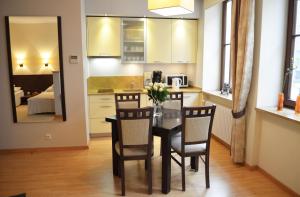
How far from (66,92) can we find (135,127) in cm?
189

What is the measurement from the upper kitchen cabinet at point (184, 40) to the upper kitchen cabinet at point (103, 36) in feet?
3.70

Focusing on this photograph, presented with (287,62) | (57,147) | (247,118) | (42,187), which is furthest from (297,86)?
(57,147)

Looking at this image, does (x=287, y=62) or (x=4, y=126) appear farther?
(x=4, y=126)

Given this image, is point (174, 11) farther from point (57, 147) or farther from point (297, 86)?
point (57, 147)

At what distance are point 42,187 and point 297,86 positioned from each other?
11.2 feet

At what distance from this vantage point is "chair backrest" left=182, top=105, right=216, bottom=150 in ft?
9.07

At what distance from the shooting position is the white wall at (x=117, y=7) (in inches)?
185

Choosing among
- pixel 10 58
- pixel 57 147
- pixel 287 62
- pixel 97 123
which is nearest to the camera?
pixel 287 62

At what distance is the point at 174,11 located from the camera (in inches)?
122

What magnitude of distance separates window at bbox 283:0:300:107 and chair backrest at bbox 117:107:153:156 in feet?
6.20

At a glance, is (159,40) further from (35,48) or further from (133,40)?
(35,48)

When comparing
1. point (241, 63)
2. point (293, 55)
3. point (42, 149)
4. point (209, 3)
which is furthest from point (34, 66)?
point (293, 55)

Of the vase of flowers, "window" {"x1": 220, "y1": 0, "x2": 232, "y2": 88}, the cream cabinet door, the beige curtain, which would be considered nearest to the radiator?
the beige curtain

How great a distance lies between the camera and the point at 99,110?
4.82 meters
